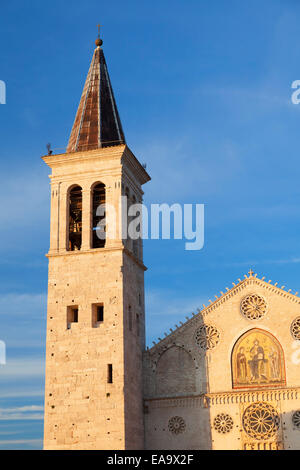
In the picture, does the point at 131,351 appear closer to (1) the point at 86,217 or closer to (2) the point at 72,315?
(2) the point at 72,315

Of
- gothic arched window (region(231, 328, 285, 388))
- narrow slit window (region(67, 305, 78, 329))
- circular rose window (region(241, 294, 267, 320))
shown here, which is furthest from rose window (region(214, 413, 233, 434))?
narrow slit window (region(67, 305, 78, 329))

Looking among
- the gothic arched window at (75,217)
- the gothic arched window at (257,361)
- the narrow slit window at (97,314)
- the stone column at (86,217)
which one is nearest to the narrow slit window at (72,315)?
the narrow slit window at (97,314)

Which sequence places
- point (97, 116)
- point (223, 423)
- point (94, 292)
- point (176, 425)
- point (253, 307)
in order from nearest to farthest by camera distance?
1. point (223, 423)
2. point (176, 425)
3. point (94, 292)
4. point (253, 307)
5. point (97, 116)

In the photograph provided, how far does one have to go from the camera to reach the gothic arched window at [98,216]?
110 ft

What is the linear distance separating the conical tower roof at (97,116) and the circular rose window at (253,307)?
405 inches

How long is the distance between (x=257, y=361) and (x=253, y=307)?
2.59 m

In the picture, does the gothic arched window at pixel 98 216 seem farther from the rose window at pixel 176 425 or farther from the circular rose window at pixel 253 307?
the rose window at pixel 176 425

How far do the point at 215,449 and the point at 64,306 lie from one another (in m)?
9.50

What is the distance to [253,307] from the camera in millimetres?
32500

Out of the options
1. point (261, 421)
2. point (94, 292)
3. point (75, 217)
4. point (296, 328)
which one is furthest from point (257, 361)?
point (75, 217)

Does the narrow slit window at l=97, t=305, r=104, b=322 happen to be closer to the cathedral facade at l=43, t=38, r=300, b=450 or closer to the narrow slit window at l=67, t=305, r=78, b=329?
the cathedral facade at l=43, t=38, r=300, b=450

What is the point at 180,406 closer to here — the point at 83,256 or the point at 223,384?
the point at 223,384
